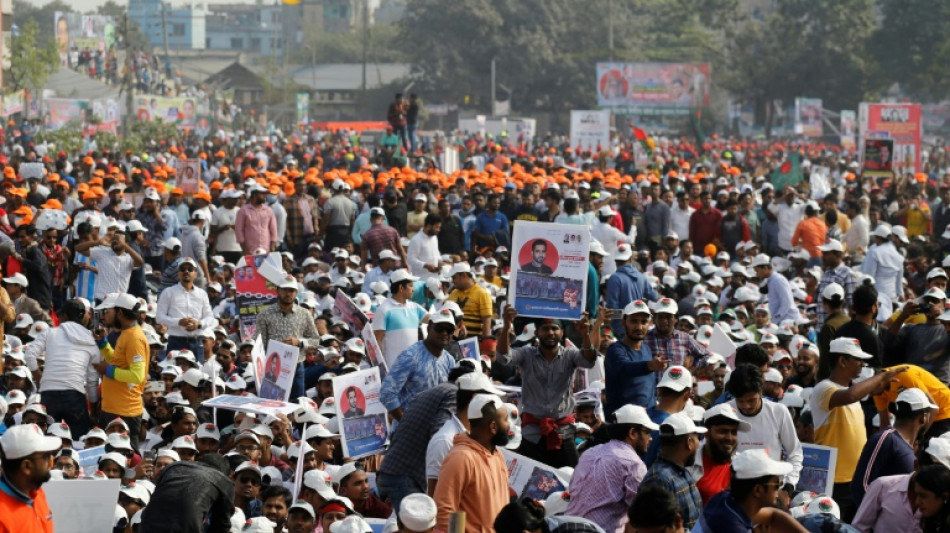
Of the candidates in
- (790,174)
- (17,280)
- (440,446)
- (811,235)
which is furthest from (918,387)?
(790,174)

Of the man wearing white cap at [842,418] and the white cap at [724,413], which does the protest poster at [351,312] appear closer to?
the man wearing white cap at [842,418]

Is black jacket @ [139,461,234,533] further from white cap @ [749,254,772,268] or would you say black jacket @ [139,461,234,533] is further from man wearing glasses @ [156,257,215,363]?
white cap @ [749,254,772,268]

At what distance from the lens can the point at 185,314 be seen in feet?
51.1

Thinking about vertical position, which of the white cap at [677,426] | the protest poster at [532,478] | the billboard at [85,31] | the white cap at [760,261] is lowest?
the protest poster at [532,478]

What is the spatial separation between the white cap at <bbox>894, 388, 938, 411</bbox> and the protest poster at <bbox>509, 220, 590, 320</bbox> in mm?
3930

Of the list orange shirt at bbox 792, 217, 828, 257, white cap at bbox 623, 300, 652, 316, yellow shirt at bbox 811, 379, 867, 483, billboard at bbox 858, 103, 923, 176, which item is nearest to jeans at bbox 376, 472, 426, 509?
white cap at bbox 623, 300, 652, 316

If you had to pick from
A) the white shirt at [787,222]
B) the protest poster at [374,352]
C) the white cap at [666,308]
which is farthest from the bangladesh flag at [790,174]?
the white cap at [666,308]

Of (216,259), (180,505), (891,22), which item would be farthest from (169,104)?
(180,505)

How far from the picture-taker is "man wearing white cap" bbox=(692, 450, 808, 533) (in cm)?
725

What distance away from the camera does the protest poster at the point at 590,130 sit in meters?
40.1

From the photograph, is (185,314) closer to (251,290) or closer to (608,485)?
(251,290)

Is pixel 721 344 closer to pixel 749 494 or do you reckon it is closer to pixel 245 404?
pixel 245 404

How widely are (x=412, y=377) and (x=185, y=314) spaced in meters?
5.29

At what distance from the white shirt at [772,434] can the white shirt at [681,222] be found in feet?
42.8
